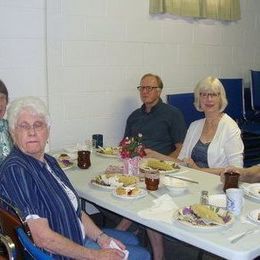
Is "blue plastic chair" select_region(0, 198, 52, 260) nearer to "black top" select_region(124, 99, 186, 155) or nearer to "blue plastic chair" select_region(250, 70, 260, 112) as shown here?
"black top" select_region(124, 99, 186, 155)

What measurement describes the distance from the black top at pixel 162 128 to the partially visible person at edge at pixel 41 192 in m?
1.55

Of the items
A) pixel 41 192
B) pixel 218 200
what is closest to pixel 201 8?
pixel 218 200

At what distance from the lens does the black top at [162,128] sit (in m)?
3.28

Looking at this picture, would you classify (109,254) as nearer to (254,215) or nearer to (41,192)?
(41,192)

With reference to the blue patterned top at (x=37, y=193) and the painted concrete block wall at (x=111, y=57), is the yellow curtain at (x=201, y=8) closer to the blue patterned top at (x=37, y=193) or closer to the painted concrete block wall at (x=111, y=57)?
the painted concrete block wall at (x=111, y=57)

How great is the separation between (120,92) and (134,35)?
50 centimetres

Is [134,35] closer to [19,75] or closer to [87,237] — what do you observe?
[19,75]

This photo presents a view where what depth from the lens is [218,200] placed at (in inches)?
71.7

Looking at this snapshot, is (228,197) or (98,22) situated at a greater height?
(98,22)

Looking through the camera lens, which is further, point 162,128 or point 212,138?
point 162,128

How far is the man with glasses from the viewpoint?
3.28m

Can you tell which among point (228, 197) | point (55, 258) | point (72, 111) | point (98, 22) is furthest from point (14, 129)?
point (98, 22)

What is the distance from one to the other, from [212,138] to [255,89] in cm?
204

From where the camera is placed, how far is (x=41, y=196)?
1.54 m
